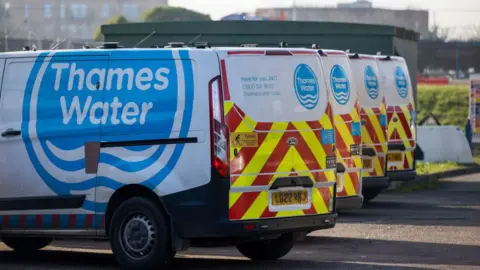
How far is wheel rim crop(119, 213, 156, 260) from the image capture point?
34.1 ft

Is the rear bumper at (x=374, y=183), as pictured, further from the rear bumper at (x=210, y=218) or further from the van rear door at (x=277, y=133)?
the rear bumper at (x=210, y=218)

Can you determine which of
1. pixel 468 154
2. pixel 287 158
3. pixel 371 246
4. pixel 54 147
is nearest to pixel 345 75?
pixel 371 246

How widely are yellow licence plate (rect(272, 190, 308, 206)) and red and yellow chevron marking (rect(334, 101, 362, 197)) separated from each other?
2.64 metres

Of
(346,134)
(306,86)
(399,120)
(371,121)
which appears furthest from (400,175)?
(306,86)

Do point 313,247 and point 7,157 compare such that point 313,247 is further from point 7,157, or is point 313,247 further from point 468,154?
point 468,154

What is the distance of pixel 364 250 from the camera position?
12.5 meters

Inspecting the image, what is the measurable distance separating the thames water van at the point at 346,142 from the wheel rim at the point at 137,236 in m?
3.28

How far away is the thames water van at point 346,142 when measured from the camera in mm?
13266

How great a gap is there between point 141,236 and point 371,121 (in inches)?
271

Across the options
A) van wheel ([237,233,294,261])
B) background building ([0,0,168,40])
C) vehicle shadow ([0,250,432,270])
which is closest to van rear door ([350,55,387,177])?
van wheel ([237,233,294,261])

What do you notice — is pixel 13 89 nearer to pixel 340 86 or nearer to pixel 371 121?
pixel 340 86

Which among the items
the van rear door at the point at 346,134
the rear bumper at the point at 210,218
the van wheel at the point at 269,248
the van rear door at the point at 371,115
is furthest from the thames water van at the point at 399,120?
the rear bumper at the point at 210,218

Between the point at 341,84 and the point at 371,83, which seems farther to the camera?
the point at 371,83

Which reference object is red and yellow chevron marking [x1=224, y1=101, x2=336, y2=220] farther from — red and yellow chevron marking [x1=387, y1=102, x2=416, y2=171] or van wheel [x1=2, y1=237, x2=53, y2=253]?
red and yellow chevron marking [x1=387, y1=102, x2=416, y2=171]
